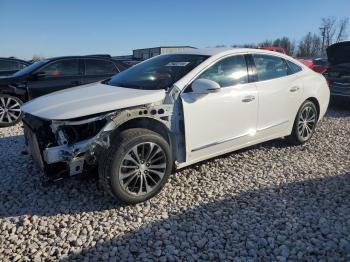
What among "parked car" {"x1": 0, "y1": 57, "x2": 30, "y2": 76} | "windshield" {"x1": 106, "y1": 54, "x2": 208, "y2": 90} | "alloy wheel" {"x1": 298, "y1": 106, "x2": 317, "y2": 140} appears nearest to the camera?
"windshield" {"x1": 106, "y1": 54, "x2": 208, "y2": 90}

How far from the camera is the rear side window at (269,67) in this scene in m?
4.80

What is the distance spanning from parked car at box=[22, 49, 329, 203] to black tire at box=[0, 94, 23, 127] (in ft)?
11.3

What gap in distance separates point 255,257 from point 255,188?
1.33 m

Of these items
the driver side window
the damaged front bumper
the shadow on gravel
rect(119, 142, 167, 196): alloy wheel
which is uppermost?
the driver side window

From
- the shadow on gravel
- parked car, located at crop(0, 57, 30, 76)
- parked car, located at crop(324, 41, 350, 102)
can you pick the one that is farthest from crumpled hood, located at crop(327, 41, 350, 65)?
parked car, located at crop(0, 57, 30, 76)

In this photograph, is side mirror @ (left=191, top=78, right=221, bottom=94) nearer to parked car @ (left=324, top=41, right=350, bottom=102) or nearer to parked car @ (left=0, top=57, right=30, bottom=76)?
parked car @ (left=324, top=41, right=350, bottom=102)

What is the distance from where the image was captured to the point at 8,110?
723 centimetres

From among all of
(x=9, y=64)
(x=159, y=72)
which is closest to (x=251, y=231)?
(x=159, y=72)

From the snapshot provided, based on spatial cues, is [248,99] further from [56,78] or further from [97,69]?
[56,78]

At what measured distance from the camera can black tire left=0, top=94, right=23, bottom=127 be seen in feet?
23.6

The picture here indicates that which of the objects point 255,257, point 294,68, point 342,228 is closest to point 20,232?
point 255,257

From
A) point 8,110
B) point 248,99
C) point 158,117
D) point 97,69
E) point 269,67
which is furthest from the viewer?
point 97,69

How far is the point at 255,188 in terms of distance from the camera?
408cm

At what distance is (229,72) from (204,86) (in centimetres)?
77
